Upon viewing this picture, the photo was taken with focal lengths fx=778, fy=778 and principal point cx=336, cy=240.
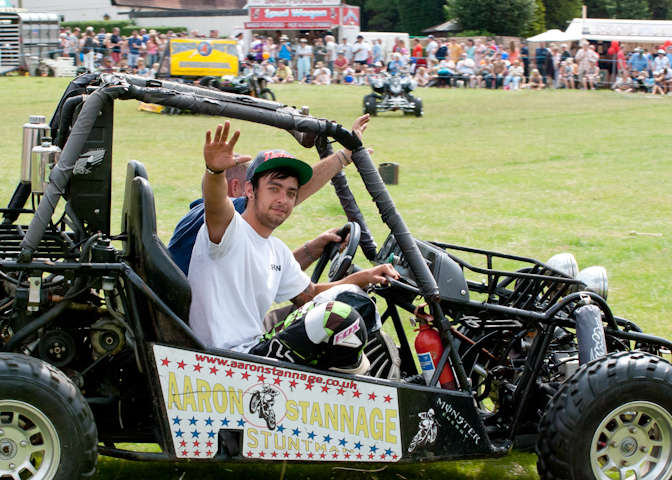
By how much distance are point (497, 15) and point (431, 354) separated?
48833 millimetres

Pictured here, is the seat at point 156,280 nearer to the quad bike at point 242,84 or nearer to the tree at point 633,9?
the quad bike at point 242,84

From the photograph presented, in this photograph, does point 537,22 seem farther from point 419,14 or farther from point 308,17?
point 308,17

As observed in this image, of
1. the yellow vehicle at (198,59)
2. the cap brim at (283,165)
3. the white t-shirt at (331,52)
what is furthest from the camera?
the white t-shirt at (331,52)

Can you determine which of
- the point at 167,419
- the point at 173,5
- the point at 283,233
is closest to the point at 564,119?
the point at 283,233

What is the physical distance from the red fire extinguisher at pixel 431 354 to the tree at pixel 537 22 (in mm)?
49054

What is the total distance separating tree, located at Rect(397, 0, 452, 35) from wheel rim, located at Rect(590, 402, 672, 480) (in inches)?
2378

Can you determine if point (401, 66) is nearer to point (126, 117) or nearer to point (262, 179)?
point (126, 117)

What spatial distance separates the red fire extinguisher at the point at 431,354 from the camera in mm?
3494

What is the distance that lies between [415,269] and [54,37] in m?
28.4

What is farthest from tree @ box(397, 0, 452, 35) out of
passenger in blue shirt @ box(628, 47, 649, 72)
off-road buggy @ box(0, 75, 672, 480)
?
off-road buggy @ box(0, 75, 672, 480)

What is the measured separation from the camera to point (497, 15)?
161 feet

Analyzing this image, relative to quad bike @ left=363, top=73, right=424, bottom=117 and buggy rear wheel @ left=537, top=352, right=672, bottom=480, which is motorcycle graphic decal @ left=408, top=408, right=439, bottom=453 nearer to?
buggy rear wheel @ left=537, top=352, right=672, bottom=480

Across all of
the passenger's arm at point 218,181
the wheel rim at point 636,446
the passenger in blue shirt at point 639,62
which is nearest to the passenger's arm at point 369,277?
the passenger's arm at point 218,181

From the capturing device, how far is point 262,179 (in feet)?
11.2
